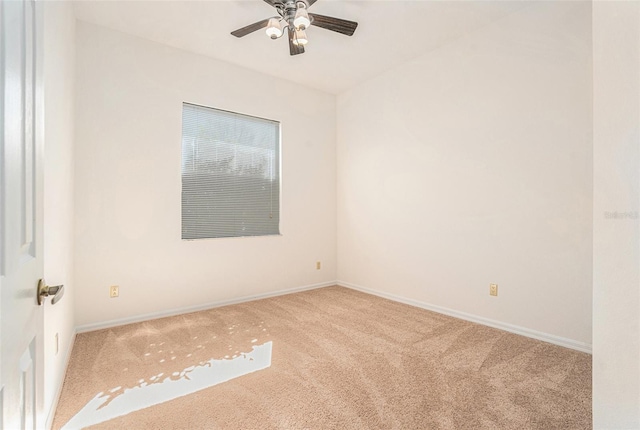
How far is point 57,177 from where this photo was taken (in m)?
1.96

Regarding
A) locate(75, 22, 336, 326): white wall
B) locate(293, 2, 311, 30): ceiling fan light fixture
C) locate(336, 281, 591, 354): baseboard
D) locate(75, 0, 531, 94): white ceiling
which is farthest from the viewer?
locate(75, 22, 336, 326): white wall

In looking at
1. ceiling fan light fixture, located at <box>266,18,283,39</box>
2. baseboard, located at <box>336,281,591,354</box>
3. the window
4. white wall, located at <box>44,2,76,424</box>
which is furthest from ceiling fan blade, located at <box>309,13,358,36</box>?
baseboard, located at <box>336,281,591,354</box>

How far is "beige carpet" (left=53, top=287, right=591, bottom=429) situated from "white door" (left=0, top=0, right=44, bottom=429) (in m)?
1.07

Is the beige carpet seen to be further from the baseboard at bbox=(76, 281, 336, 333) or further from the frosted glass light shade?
the frosted glass light shade

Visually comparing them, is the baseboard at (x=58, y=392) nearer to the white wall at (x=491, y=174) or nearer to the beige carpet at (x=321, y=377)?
the beige carpet at (x=321, y=377)

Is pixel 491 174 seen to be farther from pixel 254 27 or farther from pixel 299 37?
pixel 254 27

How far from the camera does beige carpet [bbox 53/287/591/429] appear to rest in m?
1.66

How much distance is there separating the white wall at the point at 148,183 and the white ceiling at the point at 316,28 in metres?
0.24

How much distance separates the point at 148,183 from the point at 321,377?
2.55 metres

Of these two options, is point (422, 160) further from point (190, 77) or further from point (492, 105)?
point (190, 77)

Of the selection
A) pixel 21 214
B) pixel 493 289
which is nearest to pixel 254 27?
pixel 21 214

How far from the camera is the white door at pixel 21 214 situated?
633mm

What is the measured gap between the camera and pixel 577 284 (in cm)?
249

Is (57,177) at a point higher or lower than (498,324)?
higher
